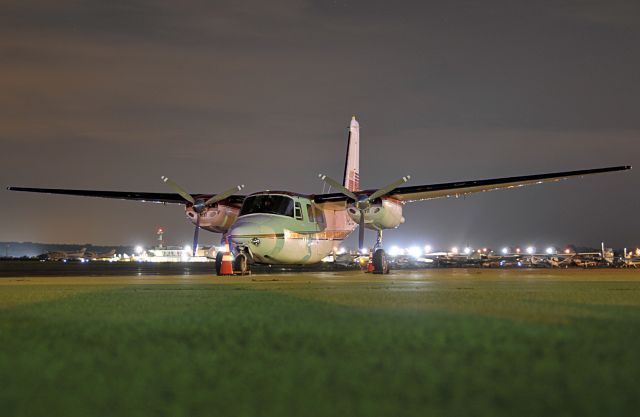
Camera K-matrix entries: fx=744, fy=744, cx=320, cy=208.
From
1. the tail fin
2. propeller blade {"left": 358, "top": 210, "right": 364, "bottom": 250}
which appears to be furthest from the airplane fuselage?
the tail fin

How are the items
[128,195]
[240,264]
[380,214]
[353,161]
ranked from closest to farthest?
[240,264] → [380,214] → [128,195] → [353,161]

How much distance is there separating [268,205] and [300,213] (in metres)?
2.01

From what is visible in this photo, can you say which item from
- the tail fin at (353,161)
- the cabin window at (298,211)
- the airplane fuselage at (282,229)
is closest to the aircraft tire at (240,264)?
the airplane fuselage at (282,229)

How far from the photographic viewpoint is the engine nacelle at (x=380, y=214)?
33.1 metres

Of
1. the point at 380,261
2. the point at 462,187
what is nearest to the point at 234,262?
the point at 380,261

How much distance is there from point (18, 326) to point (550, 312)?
5.65 m

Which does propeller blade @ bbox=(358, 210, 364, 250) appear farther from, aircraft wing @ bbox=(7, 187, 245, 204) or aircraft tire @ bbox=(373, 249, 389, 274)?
aircraft wing @ bbox=(7, 187, 245, 204)

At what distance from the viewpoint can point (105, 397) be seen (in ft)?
11.7

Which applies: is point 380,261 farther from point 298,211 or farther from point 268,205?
point 268,205

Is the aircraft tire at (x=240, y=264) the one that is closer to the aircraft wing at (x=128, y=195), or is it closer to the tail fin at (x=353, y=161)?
the aircraft wing at (x=128, y=195)

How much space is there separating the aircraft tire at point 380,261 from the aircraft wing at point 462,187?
2.73m

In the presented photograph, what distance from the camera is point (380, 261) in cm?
3209

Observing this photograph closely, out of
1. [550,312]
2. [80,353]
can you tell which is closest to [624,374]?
[80,353]

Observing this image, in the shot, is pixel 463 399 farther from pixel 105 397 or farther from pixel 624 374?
pixel 105 397
